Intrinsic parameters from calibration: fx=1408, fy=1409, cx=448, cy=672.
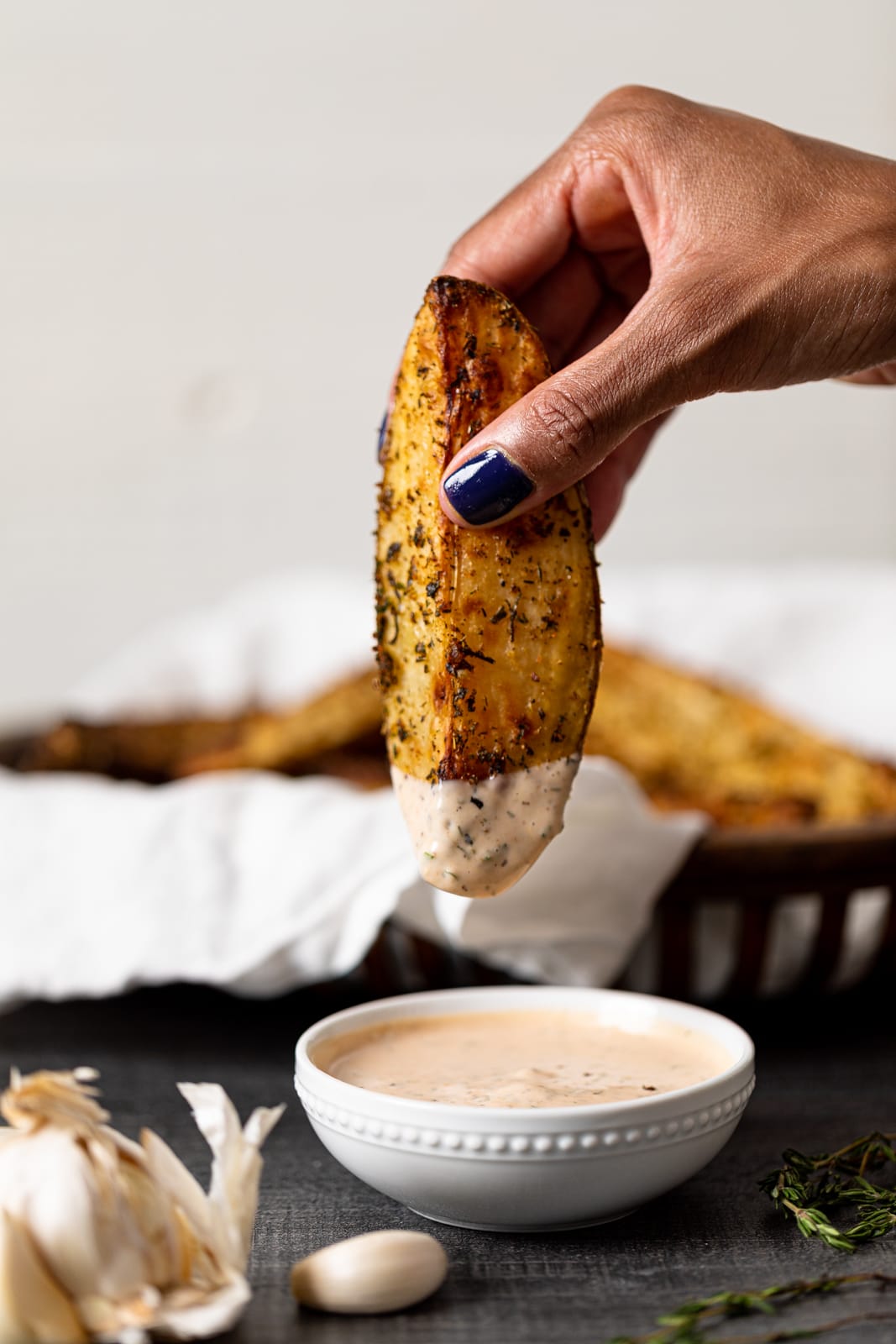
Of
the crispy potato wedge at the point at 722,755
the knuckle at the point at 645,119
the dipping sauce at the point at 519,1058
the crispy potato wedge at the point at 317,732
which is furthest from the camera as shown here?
the crispy potato wedge at the point at 317,732

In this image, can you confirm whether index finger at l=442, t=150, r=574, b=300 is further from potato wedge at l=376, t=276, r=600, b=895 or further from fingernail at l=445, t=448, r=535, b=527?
fingernail at l=445, t=448, r=535, b=527

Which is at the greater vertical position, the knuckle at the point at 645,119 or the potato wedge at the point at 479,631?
the knuckle at the point at 645,119

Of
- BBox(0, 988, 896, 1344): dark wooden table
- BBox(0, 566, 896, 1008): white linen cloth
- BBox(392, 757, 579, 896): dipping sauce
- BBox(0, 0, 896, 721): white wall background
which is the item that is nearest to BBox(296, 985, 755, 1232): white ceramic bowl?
BBox(0, 988, 896, 1344): dark wooden table

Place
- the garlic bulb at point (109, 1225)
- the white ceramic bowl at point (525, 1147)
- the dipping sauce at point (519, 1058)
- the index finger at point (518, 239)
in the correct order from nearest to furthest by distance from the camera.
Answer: the garlic bulb at point (109, 1225), the white ceramic bowl at point (525, 1147), the dipping sauce at point (519, 1058), the index finger at point (518, 239)

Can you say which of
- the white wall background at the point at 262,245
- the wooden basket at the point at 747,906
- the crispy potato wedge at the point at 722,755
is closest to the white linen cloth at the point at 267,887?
the wooden basket at the point at 747,906

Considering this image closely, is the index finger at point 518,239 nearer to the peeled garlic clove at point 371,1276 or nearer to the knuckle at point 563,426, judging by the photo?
the knuckle at point 563,426
